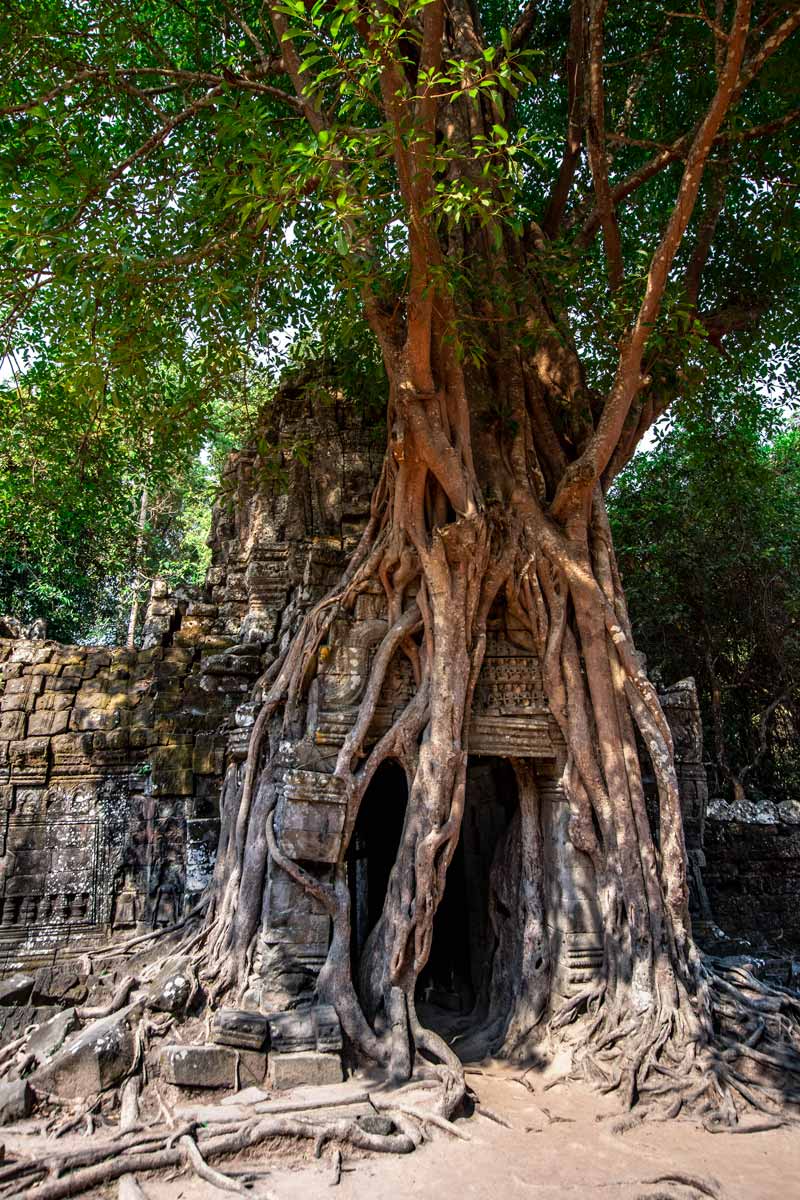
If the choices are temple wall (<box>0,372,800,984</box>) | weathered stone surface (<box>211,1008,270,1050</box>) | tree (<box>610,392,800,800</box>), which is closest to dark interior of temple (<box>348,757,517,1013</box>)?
temple wall (<box>0,372,800,984</box>)

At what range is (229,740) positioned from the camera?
5746 mm

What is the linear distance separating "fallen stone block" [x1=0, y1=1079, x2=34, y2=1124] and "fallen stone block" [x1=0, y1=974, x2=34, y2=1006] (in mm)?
1379

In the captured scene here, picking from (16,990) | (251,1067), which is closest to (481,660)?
(251,1067)

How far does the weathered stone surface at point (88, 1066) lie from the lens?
386cm

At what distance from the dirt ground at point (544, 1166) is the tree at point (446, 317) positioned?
31 cm

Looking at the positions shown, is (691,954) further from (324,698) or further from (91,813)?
(91,813)

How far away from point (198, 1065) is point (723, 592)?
9.05 meters

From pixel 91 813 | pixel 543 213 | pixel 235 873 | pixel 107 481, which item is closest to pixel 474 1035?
pixel 235 873

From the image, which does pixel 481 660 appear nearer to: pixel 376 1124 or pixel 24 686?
pixel 376 1124

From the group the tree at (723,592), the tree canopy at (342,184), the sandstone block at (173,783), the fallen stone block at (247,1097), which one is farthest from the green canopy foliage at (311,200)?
the fallen stone block at (247,1097)

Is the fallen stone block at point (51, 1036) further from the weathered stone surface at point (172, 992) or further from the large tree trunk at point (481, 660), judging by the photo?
the large tree trunk at point (481, 660)

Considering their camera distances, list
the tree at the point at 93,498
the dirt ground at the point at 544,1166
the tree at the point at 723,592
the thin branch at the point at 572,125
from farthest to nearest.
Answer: the tree at the point at 723,592, the tree at the point at 93,498, the thin branch at the point at 572,125, the dirt ground at the point at 544,1166

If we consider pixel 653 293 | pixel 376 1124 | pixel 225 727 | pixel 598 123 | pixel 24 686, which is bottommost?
pixel 376 1124

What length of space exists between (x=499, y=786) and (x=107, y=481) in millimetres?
5192
